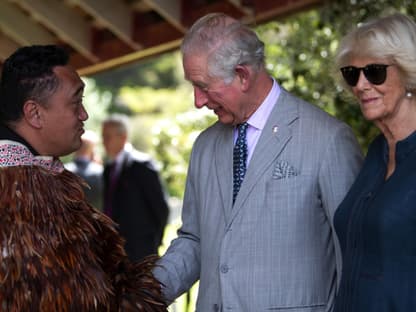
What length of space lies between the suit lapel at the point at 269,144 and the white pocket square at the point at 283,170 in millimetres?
32

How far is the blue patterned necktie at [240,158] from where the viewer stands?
4.03 m

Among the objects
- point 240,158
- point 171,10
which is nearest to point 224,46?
point 240,158

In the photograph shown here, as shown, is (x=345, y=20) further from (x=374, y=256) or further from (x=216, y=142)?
(x=374, y=256)

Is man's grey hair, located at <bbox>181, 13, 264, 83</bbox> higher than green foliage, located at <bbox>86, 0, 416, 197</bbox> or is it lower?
lower

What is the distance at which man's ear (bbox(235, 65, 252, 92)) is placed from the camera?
3.92 meters

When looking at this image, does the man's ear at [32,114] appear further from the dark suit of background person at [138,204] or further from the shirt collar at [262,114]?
the dark suit of background person at [138,204]

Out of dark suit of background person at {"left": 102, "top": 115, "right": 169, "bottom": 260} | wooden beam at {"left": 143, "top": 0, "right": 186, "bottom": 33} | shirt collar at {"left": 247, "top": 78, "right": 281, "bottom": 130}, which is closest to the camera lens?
shirt collar at {"left": 247, "top": 78, "right": 281, "bottom": 130}

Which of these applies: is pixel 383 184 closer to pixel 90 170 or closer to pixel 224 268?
pixel 224 268

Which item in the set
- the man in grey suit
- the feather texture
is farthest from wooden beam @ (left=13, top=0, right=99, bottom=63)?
the feather texture

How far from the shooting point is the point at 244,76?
393 centimetres

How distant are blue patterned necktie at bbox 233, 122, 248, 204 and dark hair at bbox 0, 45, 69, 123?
777mm

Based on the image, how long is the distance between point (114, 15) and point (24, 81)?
11.7ft

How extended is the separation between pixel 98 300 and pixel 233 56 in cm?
107

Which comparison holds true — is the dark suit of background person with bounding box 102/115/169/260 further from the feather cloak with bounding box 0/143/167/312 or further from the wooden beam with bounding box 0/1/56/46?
the feather cloak with bounding box 0/143/167/312
